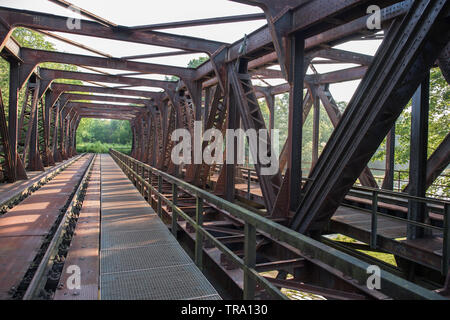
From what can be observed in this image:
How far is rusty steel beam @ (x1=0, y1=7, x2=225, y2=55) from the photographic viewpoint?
856 centimetres

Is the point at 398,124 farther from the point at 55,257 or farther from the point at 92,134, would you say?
the point at 92,134

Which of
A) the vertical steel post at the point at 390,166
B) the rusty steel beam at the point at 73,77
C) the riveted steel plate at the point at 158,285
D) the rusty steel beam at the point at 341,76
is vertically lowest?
the riveted steel plate at the point at 158,285

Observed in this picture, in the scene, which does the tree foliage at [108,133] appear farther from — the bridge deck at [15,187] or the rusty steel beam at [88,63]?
the bridge deck at [15,187]

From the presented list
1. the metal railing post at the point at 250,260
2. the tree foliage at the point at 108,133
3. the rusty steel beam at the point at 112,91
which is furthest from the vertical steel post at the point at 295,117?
the tree foliage at the point at 108,133

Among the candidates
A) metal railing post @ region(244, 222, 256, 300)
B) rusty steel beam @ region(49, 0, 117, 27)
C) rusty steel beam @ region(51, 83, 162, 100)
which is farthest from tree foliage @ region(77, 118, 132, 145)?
metal railing post @ region(244, 222, 256, 300)

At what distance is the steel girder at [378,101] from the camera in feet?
12.8

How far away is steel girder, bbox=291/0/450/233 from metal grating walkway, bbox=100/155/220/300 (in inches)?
92.8

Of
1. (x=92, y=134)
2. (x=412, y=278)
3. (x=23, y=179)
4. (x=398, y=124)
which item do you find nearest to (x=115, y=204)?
(x=23, y=179)

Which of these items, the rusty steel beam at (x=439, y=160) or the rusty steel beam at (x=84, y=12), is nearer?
the rusty steel beam at (x=439, y=160)

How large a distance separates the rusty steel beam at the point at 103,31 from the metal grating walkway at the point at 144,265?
17.1ft

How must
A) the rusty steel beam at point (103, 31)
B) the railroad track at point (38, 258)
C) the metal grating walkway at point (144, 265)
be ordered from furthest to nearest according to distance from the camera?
the rusty steel beam at point (103, 31), the metal grating walkway at point (144, 265), the railroad track at point (38, 258)

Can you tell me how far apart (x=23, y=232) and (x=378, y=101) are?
5.53 meters

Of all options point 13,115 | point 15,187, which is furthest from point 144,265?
point 13,115

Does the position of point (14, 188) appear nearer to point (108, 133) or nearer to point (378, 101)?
point (378, 101)
